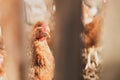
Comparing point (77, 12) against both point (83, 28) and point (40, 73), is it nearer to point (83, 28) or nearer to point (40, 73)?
point (83, 28)

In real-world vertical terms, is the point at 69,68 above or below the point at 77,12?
below

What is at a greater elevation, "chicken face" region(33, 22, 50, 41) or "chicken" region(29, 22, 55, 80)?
"chicken face" region(33, 22, 50, 41)

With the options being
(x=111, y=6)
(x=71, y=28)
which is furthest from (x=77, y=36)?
(x=111, y=6)

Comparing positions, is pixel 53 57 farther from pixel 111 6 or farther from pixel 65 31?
pixel 111 6

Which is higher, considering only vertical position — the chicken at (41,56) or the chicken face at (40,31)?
the chicken face at (40,31)

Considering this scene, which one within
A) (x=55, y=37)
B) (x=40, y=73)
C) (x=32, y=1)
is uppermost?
(x=32, y=1)

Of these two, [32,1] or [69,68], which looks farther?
[69,68]

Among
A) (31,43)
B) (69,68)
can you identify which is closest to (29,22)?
(31,43)
